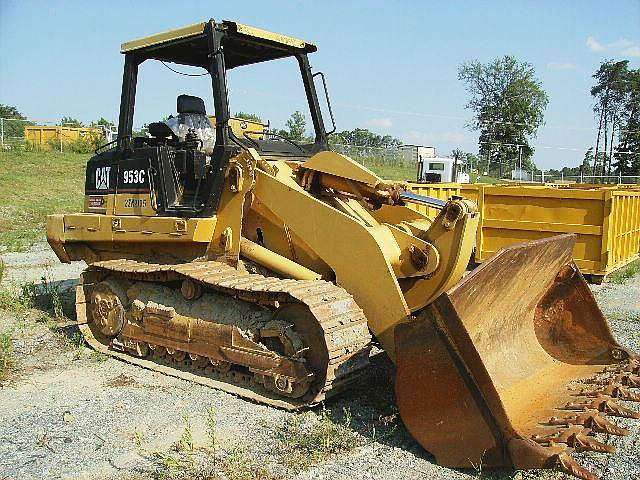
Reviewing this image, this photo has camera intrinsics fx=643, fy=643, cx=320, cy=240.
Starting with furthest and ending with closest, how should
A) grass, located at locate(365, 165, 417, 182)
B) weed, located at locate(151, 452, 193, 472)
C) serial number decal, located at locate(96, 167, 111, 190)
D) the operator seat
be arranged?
grass, located at locate(365, 165, 417, 182)
serial number decal, located at locate(96, 167, 111, 190)
the operator seat
weed, located at locate(151, 452, 193, 472)

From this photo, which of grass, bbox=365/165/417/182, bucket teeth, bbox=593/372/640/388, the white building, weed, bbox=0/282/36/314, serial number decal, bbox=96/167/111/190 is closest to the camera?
bucket teeth, bbox=593/372/640/388

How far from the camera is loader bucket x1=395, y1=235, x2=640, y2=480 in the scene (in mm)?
3701

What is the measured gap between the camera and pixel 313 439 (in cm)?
420

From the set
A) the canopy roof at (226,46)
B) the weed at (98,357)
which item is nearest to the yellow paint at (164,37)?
the canopy roof at (226,46)

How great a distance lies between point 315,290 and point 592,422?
200 cm

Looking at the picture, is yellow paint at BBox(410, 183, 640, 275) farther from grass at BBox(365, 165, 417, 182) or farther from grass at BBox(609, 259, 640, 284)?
grass at BBox(365, 165, 417, 182)

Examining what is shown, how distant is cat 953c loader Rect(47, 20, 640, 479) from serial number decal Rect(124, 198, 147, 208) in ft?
0.06

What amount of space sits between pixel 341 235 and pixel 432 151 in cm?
3478

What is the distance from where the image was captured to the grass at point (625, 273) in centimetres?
1031

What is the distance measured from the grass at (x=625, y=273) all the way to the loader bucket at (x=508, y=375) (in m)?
5.54

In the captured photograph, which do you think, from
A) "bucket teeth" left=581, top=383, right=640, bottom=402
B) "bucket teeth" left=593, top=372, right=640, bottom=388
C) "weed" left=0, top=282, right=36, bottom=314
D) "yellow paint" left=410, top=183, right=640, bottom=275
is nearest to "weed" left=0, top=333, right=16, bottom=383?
"weed" left=0, top=282, right=36, bottom=314

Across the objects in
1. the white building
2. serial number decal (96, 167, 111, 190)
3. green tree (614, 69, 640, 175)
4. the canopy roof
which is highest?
green tree (614, 69, 640, 175)

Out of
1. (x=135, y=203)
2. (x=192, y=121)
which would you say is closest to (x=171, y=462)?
(x=135, y=203)

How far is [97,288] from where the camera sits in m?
6.41
